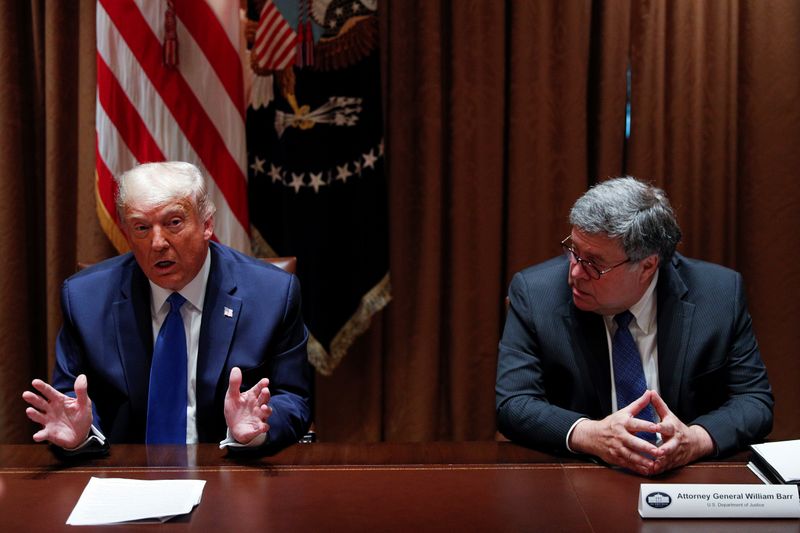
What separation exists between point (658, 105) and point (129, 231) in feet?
7.60

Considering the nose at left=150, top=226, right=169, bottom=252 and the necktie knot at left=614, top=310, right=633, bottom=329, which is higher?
the nose at left=150, top=226, right=169, bottom=252

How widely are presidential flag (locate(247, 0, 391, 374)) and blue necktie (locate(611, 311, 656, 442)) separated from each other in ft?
4.71

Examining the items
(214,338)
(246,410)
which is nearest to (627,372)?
(246,410)

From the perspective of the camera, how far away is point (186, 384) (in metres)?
2.38

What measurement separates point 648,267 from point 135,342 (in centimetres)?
140

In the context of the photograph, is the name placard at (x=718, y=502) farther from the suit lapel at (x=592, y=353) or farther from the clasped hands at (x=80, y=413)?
the clasped hands at (x=80, y=413)

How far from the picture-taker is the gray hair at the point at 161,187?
2.39 metres

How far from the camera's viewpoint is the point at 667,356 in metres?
2.38

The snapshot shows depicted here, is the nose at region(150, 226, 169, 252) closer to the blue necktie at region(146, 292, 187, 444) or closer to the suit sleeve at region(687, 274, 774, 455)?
the blue necktie at region(146, 292, 187, 444)

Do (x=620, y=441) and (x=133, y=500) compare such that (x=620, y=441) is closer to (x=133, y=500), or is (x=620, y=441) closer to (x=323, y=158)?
(x=133, y=500)

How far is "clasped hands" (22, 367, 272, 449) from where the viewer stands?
198cm

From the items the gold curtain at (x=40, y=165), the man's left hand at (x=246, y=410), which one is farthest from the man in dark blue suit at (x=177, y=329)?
the gold curtain at (x=40, y=165)

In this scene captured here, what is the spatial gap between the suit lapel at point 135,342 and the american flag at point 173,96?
105 cm

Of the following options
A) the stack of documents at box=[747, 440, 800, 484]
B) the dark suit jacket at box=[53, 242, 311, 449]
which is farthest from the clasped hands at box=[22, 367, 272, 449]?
the stack of documents at box=[747, 440, 800, 484]
